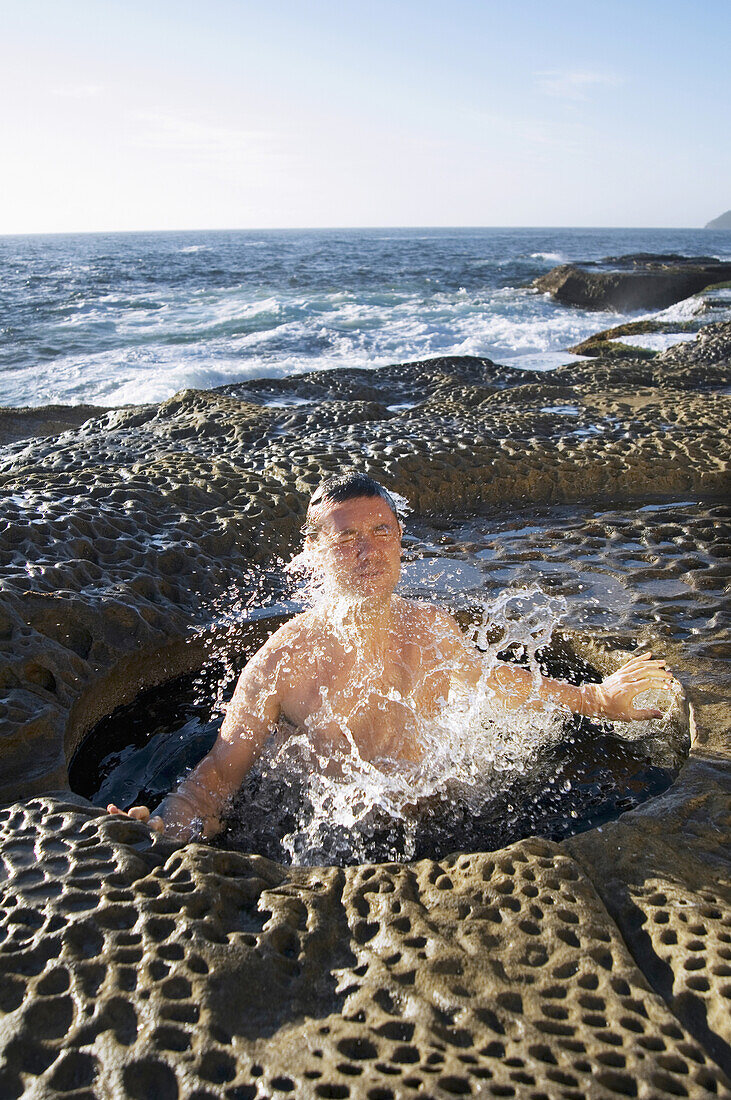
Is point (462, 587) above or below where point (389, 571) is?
below

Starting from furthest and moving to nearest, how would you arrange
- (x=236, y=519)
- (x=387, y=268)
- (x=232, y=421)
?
(x=387, y=268), (x=232, y=421), (x=236, y=519)

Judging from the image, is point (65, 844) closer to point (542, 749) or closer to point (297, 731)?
point (297, 731)

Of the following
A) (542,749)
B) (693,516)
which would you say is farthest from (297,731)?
(693,516)

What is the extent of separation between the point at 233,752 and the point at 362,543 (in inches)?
27.6

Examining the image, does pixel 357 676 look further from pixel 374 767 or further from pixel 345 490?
pixel 345 490

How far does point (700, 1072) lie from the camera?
4.11 feet

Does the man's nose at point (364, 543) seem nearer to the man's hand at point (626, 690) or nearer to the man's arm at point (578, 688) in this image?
the man's arm at point (578, 688)

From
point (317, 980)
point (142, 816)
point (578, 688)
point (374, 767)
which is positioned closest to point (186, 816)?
point (142, 816)

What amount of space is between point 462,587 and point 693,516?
1394 mm

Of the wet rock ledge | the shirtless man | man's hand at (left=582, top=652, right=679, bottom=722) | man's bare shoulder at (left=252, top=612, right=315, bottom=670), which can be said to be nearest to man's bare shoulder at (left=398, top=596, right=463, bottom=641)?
the shirtless man

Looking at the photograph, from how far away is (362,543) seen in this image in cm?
228

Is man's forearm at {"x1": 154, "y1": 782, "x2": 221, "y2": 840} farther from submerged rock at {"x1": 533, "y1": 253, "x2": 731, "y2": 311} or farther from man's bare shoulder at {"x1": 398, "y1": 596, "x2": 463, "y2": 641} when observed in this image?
submerged rock at {"x1": 533, "y1": 253, "x2": 731, "y2": 311}

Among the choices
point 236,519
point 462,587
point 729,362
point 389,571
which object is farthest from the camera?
point 729,362

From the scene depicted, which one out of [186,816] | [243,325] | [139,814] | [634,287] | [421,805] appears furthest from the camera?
[634,287]
